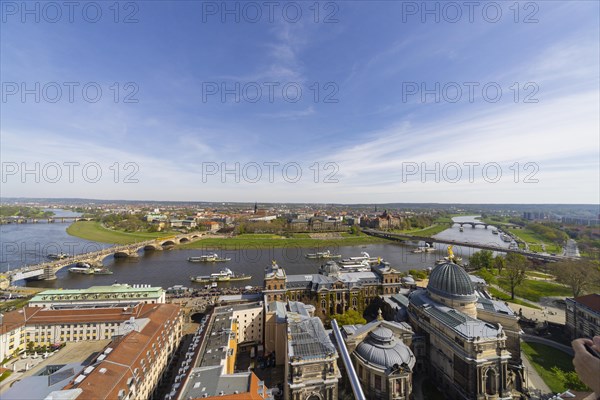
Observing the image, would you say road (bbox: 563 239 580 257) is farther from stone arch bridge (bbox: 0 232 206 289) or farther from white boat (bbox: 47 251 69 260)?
white boat (bbox: 47 251 69 260)

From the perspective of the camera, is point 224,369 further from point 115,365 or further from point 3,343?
point 3,343

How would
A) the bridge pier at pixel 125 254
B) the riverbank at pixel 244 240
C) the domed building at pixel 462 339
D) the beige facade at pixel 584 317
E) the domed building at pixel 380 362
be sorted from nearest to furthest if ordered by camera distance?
1. the domed building at pixel 380 362
2. the domed building at pixel 462 339
3. the beige facade at pixel 584 317
4. the bridge pier at pixel 125 254
5. the riverbank at pixel 244 240

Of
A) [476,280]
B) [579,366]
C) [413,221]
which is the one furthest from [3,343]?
[413,221]

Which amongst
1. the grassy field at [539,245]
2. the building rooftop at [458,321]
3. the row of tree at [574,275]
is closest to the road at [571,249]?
the grassy field at [539,245]

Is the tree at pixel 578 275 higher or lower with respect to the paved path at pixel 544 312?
higher

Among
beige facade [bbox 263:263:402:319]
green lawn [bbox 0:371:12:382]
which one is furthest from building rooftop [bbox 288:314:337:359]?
green lawn [bbox 0:371:12:382]

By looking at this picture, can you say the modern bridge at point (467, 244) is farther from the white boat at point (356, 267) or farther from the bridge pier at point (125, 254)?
the bridge pier at point (125, 254)

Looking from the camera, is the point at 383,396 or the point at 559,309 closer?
the point at 383,396
